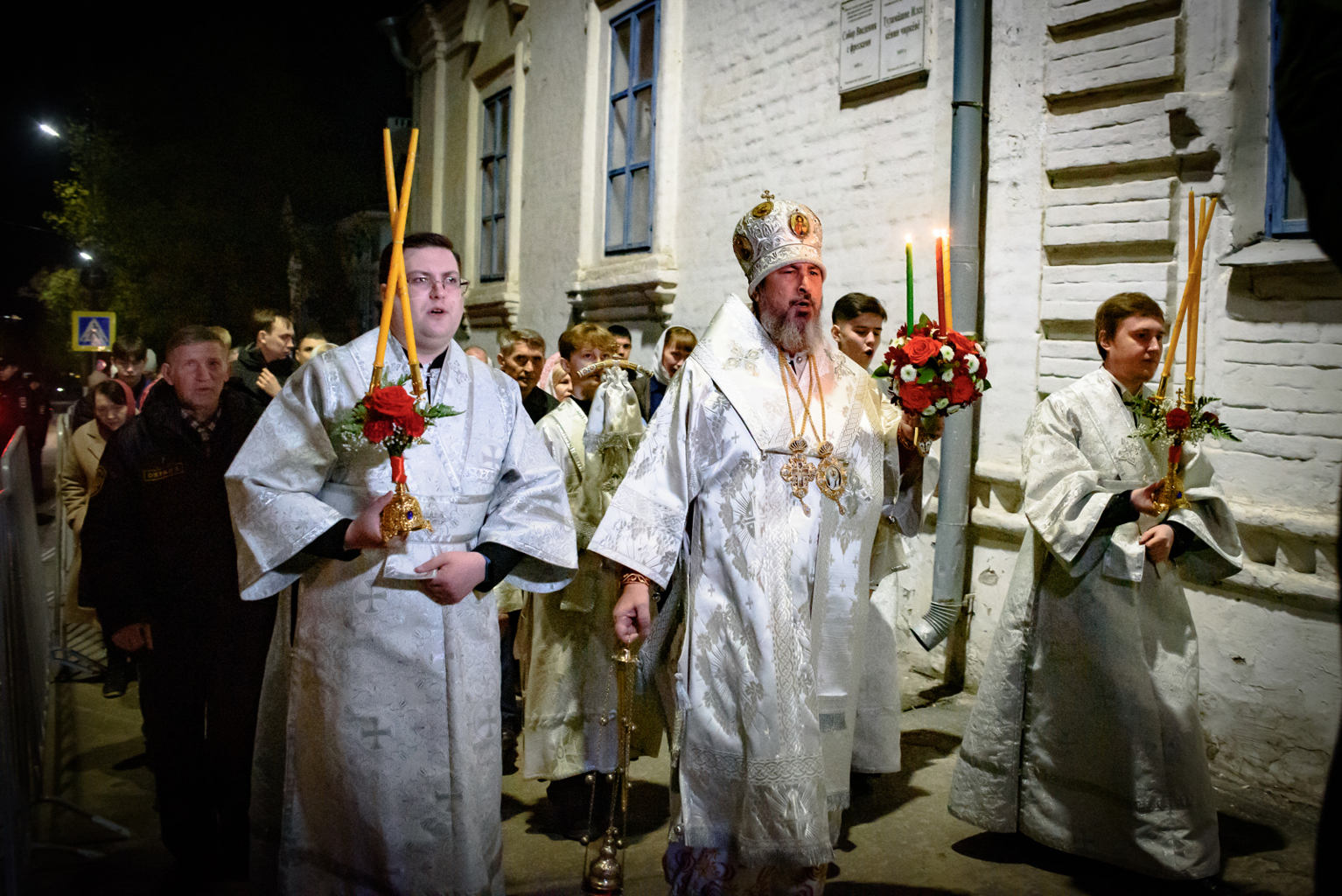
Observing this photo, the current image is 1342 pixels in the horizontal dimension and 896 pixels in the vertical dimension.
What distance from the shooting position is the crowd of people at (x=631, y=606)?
285 centimetres

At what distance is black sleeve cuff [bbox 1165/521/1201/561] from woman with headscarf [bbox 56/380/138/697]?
5.36m

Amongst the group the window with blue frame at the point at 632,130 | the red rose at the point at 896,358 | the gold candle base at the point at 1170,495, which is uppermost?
the window with blue frame at the point at 632,130

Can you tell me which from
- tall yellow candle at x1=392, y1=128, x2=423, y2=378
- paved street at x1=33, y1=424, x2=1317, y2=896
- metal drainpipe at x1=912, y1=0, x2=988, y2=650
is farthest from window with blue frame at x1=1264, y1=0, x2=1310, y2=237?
tall yellow candle at x1=392, y1=128, x2=423, y2=378

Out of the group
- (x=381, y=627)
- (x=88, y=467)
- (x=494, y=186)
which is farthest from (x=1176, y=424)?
(x=494, y=186)

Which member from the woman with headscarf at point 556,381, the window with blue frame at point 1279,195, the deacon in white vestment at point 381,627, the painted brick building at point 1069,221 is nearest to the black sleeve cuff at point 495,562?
the deacon in white vestment at point 381,627

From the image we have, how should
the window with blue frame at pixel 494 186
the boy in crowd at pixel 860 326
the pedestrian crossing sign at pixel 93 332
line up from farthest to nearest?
the window with blue frame at pixel 494 186 → the pedestrian crossing sign at pixel 93 332 → the boy in crowd at pixel 860 326

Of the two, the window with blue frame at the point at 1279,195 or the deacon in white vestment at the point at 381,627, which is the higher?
the window with blue frame at the point at 1279,195

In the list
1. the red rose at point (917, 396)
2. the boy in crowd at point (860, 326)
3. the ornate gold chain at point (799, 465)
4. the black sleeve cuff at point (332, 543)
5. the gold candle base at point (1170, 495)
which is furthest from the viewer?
the boy in crowd at point (860, 326)

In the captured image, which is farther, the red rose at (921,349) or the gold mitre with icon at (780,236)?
the gold mitre with icon at (780,236)

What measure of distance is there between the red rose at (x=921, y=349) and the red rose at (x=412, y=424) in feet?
4.76

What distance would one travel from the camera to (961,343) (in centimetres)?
313

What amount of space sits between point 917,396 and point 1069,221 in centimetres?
273

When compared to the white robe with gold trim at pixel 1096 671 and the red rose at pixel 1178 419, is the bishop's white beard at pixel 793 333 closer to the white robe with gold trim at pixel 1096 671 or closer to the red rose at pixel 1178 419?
the white robe with gold trim at pixel 1096 671

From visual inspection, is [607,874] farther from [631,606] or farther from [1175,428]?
[1175,428]
